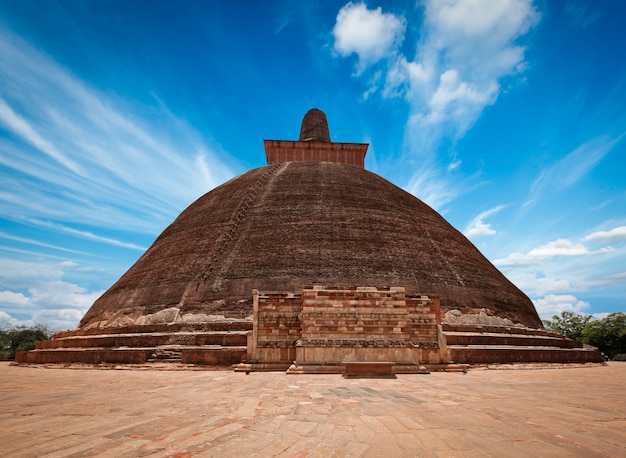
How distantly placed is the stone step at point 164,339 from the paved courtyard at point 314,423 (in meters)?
5.76

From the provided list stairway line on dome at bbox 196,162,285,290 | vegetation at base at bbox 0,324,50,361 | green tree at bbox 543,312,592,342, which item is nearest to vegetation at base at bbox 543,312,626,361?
green tree at bbox 543,312,592,342

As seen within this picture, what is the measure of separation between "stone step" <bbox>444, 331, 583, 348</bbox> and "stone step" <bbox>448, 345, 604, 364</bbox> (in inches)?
7.7

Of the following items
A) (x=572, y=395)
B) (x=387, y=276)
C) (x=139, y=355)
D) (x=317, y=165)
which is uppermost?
(x=317, y=165)

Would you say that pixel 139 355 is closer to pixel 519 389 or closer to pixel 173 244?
pixel 173 244

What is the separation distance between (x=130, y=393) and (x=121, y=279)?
44.7ft

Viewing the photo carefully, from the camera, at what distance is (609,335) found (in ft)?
94.3

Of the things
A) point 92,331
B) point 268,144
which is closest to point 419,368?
point 92,331

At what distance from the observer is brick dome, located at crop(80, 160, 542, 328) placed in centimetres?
1368

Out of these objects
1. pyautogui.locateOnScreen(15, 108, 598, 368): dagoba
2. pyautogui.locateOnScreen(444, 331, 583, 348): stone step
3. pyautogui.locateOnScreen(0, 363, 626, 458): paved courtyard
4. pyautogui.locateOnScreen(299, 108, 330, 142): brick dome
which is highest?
pyautogui.locateOnScreen(299, 108, 330, 142): brick dome

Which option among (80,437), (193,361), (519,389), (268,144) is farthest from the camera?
(268,144)

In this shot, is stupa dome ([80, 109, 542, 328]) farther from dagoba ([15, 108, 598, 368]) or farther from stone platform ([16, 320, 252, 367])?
stone platform ([16, 320, 252, 367])

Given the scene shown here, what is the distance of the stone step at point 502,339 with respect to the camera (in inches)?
448

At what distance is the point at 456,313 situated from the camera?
43.3ft

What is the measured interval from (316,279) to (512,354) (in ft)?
21.9
